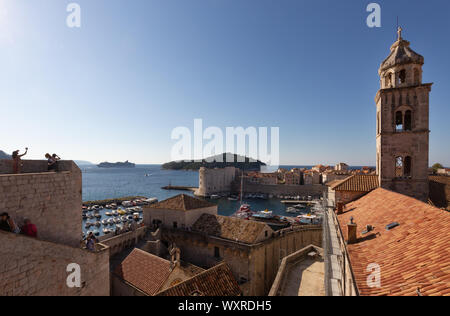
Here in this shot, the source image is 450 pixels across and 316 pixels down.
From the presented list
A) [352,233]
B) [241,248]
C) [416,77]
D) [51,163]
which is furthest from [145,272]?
[416,77]

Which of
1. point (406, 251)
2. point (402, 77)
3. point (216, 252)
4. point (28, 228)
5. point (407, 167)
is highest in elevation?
point (402, 77)

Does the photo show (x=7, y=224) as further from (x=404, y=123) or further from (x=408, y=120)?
(x=408, y=120)

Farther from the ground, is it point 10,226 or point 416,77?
point 416,77

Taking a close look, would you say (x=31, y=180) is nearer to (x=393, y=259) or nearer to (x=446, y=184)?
(x=393, y=259)

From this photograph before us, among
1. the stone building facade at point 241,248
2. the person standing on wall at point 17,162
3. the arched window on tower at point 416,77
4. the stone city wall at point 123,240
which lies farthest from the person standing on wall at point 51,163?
the arched window on tower at point 416,77

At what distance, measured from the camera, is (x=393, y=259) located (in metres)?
5.63

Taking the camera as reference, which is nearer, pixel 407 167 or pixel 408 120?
pixel 408 120

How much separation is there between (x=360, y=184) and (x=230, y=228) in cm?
1096

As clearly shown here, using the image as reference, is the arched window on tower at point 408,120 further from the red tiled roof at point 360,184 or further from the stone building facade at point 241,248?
the stone building facade at point 241,248

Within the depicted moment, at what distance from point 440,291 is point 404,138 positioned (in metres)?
13.4

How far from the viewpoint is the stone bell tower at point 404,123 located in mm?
13266

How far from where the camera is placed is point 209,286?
11.0 meters

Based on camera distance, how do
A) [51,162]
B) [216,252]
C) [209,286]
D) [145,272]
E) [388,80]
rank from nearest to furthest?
[51,162], [209,286], [145,272], [388,80], [216,252]
